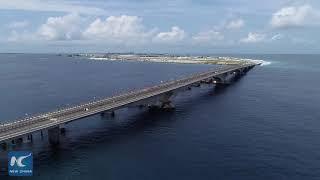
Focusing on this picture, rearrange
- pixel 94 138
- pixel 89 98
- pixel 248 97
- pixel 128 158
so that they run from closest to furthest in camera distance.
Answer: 1. pixel 128 158
2. pixel 94 138
3. pixel 89 98
4. pixel 248 97

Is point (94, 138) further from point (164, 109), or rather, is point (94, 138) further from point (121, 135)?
point (164, 109)

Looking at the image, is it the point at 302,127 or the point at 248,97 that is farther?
the point at 248,97

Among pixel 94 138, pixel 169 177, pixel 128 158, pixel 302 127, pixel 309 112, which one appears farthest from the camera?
pixel 309 112

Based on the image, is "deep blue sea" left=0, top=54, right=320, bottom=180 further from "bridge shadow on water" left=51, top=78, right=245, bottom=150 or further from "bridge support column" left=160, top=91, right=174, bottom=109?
"bridge support column" left=160, top=91, right=174, bottom=109

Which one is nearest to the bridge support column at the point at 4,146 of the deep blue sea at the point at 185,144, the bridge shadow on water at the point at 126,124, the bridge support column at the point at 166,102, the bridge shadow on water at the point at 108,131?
the deep blue sea at the point at 185,144

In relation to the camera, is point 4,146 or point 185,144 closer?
point 4,146

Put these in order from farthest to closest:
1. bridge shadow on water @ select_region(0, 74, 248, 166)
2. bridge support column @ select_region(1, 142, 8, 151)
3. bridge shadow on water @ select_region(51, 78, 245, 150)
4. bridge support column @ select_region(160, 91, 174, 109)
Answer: bridge support column @ select_region(160, 91, 174, 109), bridge shadow on water @ select_region(51, 78, 245, 150), bridge shadow on water @ select_region(0, 74, 248, 166), bridge support column @ select_region(1, 142, 8, 151)

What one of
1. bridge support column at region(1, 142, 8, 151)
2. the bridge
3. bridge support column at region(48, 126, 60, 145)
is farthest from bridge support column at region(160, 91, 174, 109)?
bridge support column at region(1, 142, 8, 151)

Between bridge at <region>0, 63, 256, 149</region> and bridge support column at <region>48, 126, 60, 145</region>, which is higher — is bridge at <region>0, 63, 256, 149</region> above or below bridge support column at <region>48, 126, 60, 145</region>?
above

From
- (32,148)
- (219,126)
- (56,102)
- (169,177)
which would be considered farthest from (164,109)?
(169,177)

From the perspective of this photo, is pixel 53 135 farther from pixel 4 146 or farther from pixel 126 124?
pixel 126 124

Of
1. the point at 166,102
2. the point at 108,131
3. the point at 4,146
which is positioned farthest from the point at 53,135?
the point at 166,102
